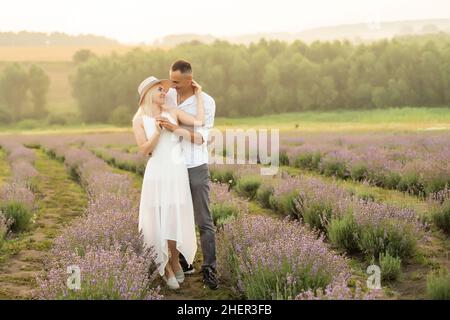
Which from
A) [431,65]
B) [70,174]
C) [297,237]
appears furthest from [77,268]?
[431,65]

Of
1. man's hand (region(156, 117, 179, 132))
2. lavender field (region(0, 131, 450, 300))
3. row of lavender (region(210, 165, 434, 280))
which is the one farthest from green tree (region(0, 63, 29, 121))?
man's hand (region(156, 117, 179, 132))

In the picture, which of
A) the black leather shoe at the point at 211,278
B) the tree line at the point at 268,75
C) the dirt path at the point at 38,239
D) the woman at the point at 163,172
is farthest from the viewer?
the tree line at the point at 268,75

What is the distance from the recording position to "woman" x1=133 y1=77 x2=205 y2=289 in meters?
4.33

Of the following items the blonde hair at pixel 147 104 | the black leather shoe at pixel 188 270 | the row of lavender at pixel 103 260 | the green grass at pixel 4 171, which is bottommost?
the green grass at pixel 4 171

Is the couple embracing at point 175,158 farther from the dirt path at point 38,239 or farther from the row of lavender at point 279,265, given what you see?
the dirt path at point 38,239

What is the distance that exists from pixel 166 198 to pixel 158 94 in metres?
0.90

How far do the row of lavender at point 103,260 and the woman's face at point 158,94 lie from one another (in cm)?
123

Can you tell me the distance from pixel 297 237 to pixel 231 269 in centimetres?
75

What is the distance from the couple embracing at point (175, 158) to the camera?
14.1 feet

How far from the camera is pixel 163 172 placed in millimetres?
4359

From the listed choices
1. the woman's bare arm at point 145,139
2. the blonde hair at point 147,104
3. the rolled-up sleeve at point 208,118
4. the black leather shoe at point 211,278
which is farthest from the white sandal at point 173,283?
the blonde hair at point 147,104

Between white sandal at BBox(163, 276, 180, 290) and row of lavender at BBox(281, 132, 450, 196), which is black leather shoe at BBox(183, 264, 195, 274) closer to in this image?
white sandal at BBox(163, 276, 180, 290)

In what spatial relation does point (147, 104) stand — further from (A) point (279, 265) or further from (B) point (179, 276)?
(A) point (279, 265)
